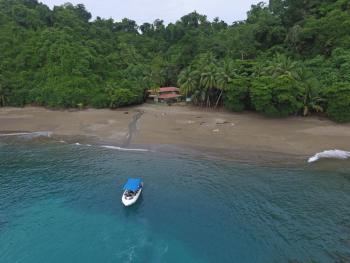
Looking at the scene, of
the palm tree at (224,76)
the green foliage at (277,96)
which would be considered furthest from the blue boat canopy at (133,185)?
the palm tree at (224,76)

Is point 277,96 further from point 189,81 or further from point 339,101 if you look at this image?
point 189,81

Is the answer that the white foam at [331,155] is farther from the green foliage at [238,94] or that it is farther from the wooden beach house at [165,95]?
the wooden beach house at [165,95]

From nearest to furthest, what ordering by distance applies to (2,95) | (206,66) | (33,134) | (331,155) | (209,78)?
1. (331,155)
2. (33,134)
3. (209,78)
4. (206,66)
5. (2,95)

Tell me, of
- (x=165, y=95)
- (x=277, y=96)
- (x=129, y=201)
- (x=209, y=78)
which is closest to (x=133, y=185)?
(x=129, y=201)

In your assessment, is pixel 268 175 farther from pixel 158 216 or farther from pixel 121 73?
pixel 121 73

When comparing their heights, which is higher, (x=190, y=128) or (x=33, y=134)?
(x=190, y=128)

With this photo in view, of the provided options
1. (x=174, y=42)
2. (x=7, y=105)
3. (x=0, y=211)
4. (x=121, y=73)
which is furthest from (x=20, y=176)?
(x=174, y=42)
